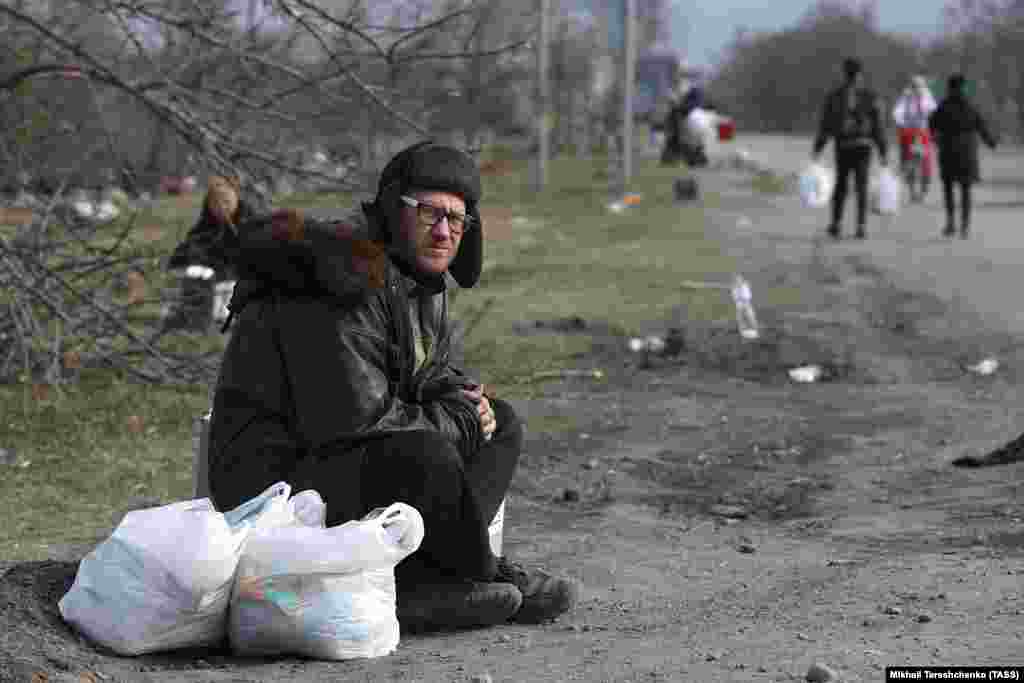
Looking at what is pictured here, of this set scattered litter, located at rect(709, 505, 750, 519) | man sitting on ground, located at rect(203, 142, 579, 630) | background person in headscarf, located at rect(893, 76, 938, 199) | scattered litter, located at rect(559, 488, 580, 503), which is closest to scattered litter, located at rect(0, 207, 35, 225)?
scattered litter, located at rect(559, 488, 580, 503)

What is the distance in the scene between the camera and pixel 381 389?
500 cm

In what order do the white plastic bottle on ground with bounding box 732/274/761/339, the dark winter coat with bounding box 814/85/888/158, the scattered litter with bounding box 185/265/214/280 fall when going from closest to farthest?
the scattered litter with bounding box 185/265/214/280
the white plastic bottle on ground with bounding box 732/274/761/339
the dark winter coat with bounding box 814/85/888/158

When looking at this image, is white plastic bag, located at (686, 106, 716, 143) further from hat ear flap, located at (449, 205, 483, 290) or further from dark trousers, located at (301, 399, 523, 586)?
dark trousers, located at (301, 399, 523, 586)

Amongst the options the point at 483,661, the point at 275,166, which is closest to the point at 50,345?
the point at 275,166

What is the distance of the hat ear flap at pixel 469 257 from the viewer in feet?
17.8

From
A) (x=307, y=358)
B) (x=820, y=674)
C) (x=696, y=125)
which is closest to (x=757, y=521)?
(x=307, y=358)

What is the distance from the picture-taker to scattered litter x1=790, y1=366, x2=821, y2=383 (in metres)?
10.5

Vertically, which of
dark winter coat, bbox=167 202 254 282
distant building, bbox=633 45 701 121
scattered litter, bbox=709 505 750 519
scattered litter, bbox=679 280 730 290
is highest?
distant building, bbox=633 45 701 121

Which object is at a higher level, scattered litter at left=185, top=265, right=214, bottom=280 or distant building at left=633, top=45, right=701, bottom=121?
distant building at left=633, top=45, right=701, bottom=121

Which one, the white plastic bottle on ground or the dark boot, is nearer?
the dark boot

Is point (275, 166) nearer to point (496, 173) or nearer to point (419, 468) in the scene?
point (419, 468)

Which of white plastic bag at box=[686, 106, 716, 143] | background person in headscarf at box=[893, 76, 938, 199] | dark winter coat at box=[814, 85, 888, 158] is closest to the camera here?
dark winter coat at box=[814, 85, 888, 158]

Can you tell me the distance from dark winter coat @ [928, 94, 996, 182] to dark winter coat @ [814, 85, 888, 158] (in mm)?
991

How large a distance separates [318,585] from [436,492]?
456 mm
